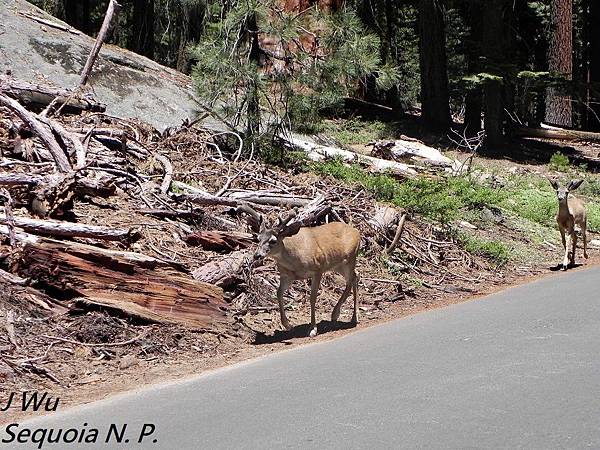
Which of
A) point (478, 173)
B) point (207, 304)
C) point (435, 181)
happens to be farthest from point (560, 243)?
point (207, 304)

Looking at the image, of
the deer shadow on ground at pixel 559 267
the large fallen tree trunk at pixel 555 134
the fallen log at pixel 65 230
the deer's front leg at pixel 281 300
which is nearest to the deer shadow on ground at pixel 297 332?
the deer's front leg at pixel 281 300

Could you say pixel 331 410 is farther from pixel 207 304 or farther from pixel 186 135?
pixel 186 135

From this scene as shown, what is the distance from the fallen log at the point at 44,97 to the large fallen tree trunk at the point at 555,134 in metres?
16.2

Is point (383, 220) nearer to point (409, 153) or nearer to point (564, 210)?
point (564, 210)

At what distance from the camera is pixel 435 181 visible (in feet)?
64.7

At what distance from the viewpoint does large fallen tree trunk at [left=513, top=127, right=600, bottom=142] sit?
28.8m

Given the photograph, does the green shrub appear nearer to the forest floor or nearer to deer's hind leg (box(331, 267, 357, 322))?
the forest floor

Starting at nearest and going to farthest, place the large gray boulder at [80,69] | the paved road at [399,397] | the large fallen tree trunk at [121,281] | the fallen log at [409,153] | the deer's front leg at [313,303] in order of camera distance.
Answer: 1. the paved road at [399,397]
2. the large fallen tree trunk at [121,281]
3. the deer's front leg at [313,303]
4. the large gray boulder at [80,69]
5. the fallen log at [409,153]

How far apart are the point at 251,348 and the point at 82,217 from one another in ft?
12.0

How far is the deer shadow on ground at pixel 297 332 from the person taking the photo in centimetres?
1084

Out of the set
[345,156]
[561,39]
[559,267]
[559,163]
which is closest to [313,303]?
[559,267]

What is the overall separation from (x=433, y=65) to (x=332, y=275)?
1514 cm

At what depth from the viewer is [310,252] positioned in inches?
444

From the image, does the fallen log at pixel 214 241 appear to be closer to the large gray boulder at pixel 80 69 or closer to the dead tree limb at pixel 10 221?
the dead tree limb at pixel 10 221
